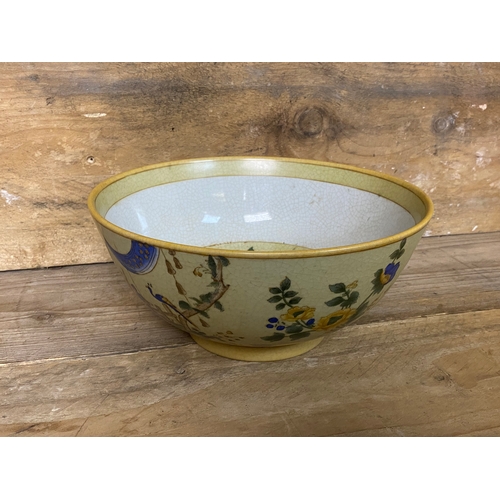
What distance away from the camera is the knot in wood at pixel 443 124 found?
40.4 inches

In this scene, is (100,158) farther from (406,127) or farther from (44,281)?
(406,127)

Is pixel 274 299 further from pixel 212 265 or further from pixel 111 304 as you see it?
pixel 111 304

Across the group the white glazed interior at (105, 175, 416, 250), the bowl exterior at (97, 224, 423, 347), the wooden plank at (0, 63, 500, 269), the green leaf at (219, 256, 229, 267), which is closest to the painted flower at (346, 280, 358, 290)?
the bowl exterior at (97, 224, 423, 347)

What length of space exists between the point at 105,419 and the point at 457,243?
0.79 meters

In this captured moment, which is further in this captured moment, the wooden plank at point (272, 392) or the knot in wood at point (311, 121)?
the knot in wood at point (311, 121)

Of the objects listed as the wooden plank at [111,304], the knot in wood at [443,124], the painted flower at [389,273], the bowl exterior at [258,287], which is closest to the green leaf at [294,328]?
the bowl exterior at [258,287]

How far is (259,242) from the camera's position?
89cm

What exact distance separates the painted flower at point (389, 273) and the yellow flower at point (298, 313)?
89 mm

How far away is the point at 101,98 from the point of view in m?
0.88

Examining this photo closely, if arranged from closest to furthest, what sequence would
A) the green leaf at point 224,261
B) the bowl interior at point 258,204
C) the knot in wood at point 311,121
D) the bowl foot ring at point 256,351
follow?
the green leaf at point 224,261
the bowl foot ring at point 256,351
the bowl interior at point 258,204
the knot in wood at point 311,121

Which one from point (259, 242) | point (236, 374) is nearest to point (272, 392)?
point (236, 374)

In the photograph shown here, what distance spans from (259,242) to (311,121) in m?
0.25

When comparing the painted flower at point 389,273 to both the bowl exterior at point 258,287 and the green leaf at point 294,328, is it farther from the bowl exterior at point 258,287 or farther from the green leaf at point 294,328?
the green leaf at point 294,328

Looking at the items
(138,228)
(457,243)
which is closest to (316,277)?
(138,228)
